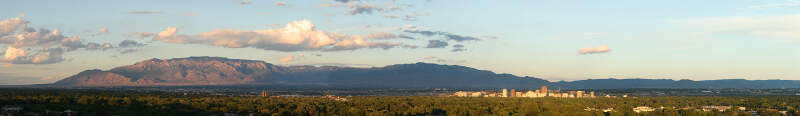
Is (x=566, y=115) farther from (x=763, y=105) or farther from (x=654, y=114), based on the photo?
(x=763, y=105)

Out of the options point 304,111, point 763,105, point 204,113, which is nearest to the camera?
point 204,113

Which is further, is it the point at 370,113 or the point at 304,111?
the point at 304,111

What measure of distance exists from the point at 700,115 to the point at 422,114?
40624 millimetres

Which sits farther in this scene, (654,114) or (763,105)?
(763,105)

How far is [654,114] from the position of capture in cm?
11569

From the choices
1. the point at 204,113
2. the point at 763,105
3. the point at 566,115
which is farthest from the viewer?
the point at 763,105

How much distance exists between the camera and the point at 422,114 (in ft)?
399

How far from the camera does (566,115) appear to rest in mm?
97750

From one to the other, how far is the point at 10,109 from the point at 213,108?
28.7 m

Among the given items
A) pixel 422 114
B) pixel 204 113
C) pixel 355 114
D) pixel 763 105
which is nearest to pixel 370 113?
pixel 355 114

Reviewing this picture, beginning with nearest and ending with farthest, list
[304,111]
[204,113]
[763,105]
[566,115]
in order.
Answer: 1. [566,115]
2. [204,113]
3. [304,111]
4. [763,105]

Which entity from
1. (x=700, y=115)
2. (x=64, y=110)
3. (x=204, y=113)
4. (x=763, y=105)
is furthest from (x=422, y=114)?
(x=763, y=105)

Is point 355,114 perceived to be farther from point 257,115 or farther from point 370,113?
point 257,115

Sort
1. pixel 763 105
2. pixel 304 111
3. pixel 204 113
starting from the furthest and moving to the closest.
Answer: pixel 763 105
pixel 304 111
pixel 204 113
